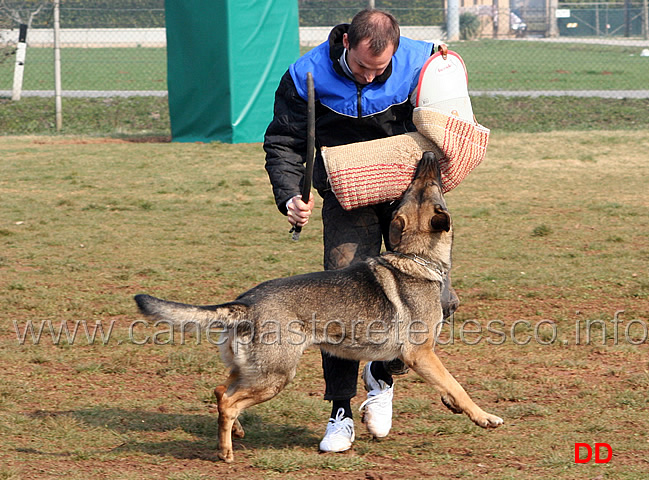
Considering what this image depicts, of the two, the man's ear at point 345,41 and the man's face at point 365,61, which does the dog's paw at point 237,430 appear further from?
the man's ear at point 345,41

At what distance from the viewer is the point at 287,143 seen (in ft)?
13.2

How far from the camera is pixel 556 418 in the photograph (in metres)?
4.14

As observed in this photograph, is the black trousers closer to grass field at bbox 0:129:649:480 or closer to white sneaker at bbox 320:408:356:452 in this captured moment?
white sneaker at bbox 320:408:356:452

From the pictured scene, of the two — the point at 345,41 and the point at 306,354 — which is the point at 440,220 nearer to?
the point at 345,41

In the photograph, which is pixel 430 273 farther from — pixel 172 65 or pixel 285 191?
pixel 172 65

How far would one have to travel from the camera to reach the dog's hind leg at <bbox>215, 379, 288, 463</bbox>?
3584 mm

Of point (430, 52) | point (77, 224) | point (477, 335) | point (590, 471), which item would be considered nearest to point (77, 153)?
point (77, 224)

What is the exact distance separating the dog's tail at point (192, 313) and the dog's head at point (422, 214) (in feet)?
2.81

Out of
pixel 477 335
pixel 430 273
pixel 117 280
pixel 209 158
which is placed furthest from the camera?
pixel 209 158

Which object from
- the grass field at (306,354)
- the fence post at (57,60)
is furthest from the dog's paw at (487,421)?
the fence post at (57,60)

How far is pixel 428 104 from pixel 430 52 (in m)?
0.33

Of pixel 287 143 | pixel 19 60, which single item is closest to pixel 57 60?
pixel 19 60

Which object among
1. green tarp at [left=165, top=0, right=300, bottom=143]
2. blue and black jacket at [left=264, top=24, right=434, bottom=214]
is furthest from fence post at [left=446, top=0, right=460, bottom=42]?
blue and black jacket at [left=264, top=24, right=434, bottom=214]

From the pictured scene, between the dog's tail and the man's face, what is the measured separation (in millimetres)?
1221
